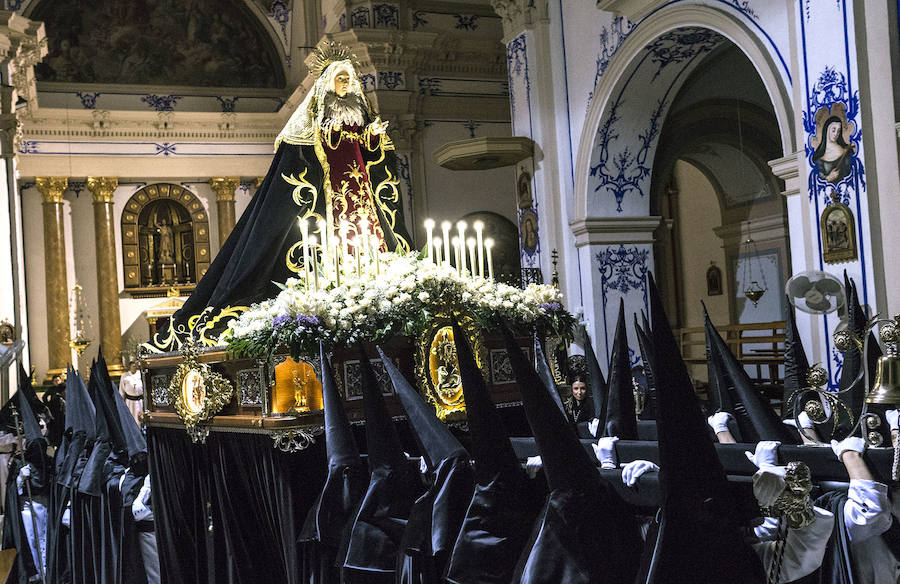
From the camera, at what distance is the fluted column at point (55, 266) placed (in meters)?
16.4

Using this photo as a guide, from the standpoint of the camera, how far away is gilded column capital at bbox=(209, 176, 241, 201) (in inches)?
701

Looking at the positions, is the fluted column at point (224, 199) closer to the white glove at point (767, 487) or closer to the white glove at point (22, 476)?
the white glove at point (22, 476)

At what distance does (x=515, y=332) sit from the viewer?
16.5 feet

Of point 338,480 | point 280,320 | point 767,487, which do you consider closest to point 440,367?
point 280,320

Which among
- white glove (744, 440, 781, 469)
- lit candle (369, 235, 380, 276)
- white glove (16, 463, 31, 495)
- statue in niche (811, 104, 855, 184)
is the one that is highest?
statue in niche (811, 104, 855, 184)

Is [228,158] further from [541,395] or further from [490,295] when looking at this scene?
[541,395]

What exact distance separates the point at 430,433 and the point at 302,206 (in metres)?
2.45

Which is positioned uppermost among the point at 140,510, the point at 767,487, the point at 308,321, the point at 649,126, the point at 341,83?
the point at 649,126

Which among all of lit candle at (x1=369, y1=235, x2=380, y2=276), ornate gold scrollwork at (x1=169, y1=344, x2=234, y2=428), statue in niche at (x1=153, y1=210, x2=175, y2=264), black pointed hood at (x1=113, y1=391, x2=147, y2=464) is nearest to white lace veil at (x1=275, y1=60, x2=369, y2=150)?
lit candle at (x1=369, y1=235, x2=380, y2=276)

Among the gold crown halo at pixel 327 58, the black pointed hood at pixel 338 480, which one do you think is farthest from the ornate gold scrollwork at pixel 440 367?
the gold crown halo at pixel 327 58

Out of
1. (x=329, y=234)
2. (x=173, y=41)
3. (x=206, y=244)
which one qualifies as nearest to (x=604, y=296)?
(x=329, y=234)

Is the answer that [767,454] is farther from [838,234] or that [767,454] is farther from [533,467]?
[838,234]

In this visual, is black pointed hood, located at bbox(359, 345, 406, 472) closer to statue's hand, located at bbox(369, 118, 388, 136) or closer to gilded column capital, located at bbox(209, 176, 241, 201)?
statue's hand, located at bbox(369, 118, 388, 136)

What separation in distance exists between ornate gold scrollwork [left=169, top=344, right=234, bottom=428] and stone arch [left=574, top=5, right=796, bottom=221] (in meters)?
4.47
